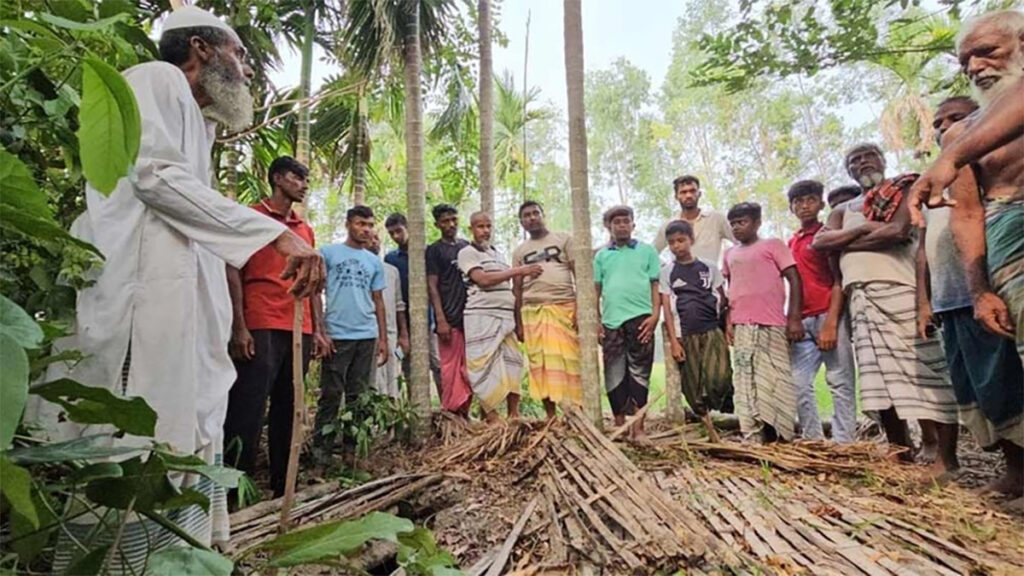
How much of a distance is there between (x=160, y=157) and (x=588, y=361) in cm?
271

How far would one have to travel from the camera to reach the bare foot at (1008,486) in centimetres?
225

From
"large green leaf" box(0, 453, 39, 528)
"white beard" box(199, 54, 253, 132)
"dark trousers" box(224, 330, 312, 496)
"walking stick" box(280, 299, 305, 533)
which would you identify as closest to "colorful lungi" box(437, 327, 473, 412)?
"dark trousers" box(224, 330, 312, 496)

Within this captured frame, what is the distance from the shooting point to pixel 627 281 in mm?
4043

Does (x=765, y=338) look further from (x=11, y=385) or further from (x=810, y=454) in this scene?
(x=11, y=385)

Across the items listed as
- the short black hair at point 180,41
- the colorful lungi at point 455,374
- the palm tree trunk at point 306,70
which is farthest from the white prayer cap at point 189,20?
the palm tree trunk at point 306,70

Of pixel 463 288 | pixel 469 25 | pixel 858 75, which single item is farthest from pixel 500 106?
pixel 858 75

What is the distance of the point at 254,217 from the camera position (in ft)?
4.30

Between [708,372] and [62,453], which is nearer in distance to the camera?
[62,453]

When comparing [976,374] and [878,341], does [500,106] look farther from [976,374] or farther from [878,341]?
[976,374]

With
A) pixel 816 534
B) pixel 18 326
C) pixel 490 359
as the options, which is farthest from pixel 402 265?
pixel 18 326

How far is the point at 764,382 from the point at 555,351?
1.38 meters

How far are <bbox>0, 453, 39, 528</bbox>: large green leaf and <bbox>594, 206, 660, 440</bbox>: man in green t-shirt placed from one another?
365cm

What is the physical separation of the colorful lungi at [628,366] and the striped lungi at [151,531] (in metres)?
2.94

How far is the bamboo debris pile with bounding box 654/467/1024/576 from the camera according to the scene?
1.70 meters
